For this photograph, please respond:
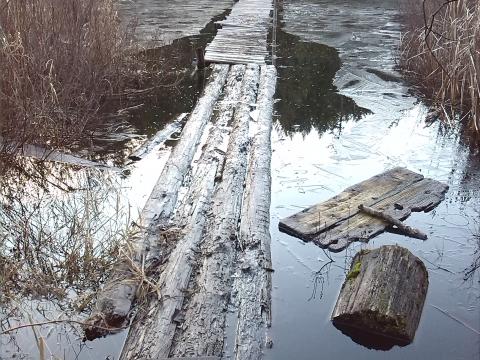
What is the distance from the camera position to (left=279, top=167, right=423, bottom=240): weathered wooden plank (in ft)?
14.6

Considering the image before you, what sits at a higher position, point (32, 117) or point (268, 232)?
point (32, 117)

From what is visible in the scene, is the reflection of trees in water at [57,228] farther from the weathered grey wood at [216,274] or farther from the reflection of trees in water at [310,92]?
the reflection of trees in water at [310,92]

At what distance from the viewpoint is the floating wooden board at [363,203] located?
4363 mm

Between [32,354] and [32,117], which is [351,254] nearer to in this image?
[32,354]

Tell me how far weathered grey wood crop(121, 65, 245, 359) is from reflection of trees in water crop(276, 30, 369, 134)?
1561 millimetres

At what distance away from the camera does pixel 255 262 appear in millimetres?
3857

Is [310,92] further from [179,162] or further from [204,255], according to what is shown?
Result: [204,255]

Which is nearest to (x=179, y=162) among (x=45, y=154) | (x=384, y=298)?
(x=45, y=154)

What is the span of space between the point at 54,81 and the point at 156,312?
3551 mm

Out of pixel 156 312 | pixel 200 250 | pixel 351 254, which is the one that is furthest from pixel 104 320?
pixel 351 254

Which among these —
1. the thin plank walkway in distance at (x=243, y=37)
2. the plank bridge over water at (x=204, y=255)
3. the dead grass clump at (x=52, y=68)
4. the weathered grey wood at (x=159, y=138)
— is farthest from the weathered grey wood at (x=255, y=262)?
the thin plank walkway in distance at (x=243, y=37)

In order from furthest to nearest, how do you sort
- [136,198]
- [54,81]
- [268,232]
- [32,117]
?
[54,81] < [32,117] < [136,198] < [268,232]

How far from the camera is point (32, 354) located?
121 inches

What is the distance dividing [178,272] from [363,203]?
1.84 metres
